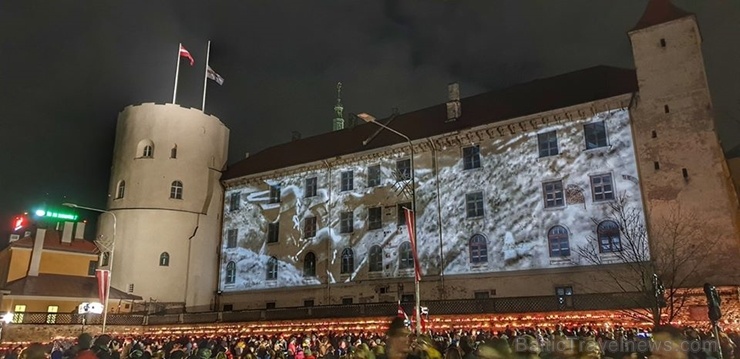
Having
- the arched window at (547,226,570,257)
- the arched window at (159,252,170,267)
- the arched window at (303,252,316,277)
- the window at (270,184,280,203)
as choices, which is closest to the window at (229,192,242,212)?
the window at (270,184,280,203)

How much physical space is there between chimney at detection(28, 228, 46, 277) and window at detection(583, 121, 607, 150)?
43.8 meters

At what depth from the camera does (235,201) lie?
169 feet

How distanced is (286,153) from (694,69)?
34.5 m

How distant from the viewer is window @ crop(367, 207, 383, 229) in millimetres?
41531

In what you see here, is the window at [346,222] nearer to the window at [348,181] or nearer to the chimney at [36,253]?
the window at [348,181]

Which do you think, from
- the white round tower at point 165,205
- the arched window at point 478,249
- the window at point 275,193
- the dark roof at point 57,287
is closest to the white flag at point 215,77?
the white round tower at point 165,205

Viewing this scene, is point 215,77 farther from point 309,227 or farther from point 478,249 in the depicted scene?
point 478,249

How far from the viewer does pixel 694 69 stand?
104ft

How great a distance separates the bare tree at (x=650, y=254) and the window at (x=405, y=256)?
37.3 ft

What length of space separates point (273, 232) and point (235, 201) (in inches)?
246

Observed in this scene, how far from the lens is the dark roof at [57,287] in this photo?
43000 millimetres

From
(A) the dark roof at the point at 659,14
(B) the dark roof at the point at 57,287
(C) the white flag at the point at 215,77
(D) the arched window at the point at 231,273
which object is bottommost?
(B) the dark roof at the point at 57,287

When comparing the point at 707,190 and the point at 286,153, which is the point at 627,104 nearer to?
the point at 707,190

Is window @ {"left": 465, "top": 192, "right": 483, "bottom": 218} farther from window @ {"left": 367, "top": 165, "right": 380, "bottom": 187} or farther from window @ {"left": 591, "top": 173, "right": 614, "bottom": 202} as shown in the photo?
window @ {"left": 367, "top": 165, "right": 380, "bottom": 187}
